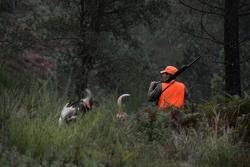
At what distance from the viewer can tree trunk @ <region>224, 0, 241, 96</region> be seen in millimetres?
14609

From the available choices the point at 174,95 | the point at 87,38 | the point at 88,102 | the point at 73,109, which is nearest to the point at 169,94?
the point at 174,95

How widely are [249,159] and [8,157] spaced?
2982mm

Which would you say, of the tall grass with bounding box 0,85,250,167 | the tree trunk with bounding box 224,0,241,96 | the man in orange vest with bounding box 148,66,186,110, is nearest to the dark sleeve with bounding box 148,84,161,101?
the man in orange vest with bounding box 148,66,186,110

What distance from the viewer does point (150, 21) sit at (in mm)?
20109

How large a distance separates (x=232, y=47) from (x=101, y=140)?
774 cm

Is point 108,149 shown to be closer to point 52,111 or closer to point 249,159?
point 52,111

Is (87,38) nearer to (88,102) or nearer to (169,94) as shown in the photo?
(169,94)

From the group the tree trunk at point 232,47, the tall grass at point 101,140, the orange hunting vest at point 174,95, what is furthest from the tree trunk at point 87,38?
the tall grass at point 101,140

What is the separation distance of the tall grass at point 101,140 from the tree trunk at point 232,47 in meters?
5.85

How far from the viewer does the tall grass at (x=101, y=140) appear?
6613mm

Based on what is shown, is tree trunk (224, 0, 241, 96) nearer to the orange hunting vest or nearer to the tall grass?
the orange hunting vest

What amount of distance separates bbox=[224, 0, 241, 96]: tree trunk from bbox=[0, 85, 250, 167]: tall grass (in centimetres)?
585

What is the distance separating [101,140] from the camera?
7.48 meters

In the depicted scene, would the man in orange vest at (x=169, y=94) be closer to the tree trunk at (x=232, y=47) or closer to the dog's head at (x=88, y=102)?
the dog's head at (x=88, y=102)
